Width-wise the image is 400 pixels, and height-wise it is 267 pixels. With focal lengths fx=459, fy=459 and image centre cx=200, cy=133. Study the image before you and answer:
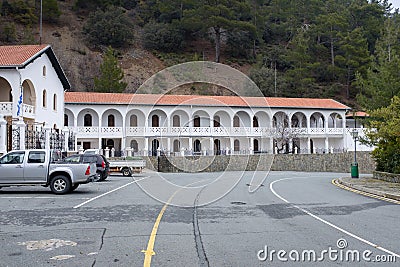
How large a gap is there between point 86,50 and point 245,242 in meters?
84.1

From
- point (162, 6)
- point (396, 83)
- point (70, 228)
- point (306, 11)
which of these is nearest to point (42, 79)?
point (70, 228)

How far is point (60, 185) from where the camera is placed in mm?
17719

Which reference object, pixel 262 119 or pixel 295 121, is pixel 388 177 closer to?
pixel 295 121

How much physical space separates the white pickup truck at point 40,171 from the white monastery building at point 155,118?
16.0 m

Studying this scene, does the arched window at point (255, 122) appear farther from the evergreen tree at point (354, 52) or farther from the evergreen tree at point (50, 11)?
the evergreen tree at point (50, 11)

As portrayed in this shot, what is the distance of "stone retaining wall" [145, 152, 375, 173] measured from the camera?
126 ft

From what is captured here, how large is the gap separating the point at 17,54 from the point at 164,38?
5854 centimetres

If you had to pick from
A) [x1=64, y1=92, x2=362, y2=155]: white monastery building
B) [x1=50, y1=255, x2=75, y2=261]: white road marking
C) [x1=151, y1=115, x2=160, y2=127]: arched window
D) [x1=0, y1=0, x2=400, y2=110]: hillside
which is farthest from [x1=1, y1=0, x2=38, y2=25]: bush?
[x1=50, y1=255, x2=75, y2=261]: white road marking

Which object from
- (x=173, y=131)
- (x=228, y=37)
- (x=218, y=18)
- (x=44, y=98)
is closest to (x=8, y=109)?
(x=44, y=98)

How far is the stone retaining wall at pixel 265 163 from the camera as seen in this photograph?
38500 millimetres

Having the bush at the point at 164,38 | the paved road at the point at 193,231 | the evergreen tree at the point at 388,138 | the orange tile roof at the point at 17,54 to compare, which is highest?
the bush at the point at 164,38

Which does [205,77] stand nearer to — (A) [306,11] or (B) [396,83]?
(B) [396,83]

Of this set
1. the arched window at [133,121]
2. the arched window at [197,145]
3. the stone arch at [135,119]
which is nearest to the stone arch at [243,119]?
the arched window at [197,145]

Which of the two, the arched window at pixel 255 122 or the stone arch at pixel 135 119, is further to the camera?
the arched window at pixel 255 122
